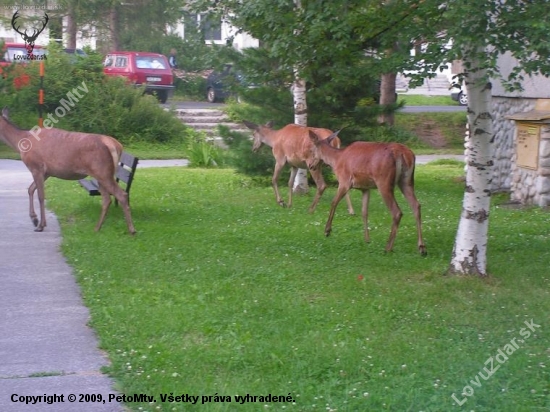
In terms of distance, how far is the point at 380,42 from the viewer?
9.91 m

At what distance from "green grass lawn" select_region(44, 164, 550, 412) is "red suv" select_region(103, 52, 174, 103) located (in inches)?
804

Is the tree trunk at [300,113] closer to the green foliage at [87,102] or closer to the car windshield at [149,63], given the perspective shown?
the green foliage at [87,102]

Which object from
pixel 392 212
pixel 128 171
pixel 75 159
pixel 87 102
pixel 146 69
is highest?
pixel 146 69

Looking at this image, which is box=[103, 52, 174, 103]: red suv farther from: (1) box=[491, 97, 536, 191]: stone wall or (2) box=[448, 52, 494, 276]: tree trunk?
(2) box=[448, 52, 494, 276]: tree trunk

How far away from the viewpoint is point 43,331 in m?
7.57

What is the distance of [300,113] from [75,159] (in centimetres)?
477

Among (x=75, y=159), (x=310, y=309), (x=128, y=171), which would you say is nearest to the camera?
(x=310, y=309)

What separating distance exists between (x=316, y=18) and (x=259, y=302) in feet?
9.33

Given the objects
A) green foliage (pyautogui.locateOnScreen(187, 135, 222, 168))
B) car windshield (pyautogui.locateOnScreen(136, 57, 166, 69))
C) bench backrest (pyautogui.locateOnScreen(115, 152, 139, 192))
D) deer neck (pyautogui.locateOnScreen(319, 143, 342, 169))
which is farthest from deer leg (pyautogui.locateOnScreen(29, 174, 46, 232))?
car windshield (pyautogui.locateOnScreen(136, 57, 166, 69))

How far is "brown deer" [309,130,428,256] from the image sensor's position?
10508 millimetres

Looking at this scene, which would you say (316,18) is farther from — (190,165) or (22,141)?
(190,165)

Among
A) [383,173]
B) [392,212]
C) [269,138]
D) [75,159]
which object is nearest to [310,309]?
[392,212]

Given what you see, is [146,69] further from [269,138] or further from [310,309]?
[310,309]

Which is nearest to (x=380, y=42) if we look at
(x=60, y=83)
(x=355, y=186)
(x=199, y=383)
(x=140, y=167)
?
(x=355, y=186)
